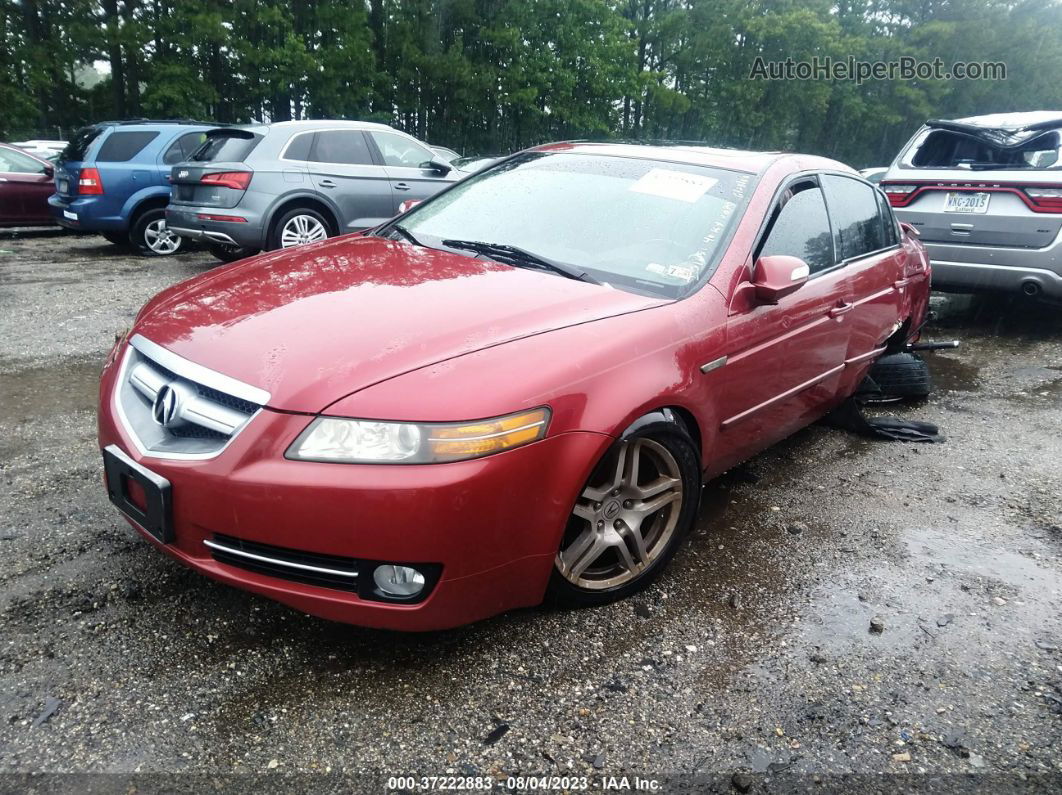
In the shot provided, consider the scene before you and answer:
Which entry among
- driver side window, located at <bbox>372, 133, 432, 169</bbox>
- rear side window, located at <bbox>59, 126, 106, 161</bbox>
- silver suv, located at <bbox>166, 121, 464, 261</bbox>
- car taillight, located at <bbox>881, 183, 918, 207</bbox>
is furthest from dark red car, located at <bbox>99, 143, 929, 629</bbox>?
rear side window, located at <bbox>59, 126, 106, 161</bbox>

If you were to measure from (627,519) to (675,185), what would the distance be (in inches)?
59.1

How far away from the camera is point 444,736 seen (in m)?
2.10

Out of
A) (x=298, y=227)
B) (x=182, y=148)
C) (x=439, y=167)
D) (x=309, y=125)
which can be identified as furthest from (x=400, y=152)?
(x=182, y=148)

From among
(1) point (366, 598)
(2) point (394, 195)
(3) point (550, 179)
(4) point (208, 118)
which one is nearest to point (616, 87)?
(4) point (208, 118)

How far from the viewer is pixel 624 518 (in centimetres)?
262

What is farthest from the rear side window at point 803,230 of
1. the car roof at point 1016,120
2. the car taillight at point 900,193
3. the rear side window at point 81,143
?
the rear side window at point 81,143

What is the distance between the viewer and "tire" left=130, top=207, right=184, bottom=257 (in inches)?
382

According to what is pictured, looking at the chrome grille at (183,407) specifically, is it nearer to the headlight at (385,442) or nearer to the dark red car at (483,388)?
the dark red car at (483,388)

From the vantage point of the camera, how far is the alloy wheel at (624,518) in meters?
2.51

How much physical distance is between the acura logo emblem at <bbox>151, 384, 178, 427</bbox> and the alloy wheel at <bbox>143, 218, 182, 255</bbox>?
27.7 ft

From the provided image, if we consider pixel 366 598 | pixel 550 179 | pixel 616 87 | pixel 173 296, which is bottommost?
pixel 366 598

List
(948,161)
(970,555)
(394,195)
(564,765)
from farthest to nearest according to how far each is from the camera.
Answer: (394,195)
(948,161)
(970,555)
(564,765)

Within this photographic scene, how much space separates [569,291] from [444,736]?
147cm

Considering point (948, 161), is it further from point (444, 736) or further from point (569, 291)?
point (444, 736)
